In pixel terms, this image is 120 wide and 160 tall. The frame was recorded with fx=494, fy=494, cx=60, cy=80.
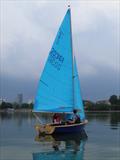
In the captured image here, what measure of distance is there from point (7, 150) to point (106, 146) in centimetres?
531

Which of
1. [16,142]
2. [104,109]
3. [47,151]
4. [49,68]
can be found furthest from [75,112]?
[104,109]

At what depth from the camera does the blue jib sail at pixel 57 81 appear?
121ft

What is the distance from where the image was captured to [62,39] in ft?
124

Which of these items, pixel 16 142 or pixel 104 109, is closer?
pixel 16 142

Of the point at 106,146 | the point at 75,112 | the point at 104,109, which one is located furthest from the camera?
the point at 104,109

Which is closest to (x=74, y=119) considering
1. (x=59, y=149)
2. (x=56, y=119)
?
(x=56, y=119)

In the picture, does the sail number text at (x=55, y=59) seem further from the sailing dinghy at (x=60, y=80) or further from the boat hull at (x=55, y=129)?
the boat hull at (x=55, y=129)

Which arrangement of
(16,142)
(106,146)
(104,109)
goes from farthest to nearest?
(104,109)
(16,142)
(106,146)

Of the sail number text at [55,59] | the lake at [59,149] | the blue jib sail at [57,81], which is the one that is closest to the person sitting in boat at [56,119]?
the blue jib sail at [57,81]

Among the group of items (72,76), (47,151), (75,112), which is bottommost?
(47,151)

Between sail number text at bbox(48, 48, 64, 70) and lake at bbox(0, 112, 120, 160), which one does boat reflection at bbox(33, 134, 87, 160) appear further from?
sail number text at bbox(48, 48, 64, 70)

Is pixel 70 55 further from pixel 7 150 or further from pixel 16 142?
pixel 7 150

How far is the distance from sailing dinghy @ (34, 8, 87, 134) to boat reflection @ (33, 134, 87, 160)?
160 inches

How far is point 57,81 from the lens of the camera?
3700 centimetres
